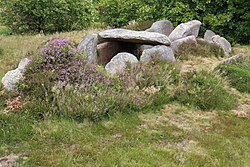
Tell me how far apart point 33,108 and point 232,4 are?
977cm

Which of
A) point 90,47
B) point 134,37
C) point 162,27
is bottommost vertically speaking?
point 162,27

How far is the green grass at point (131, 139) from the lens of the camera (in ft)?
13.2

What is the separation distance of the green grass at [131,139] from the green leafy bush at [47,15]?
887 cm

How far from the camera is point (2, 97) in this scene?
5492 mm

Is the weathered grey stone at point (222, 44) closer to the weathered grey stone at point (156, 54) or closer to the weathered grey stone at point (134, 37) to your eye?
the weathered grey stone at point (134, 37)

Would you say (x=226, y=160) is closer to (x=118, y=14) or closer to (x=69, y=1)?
(x=69, y=1)

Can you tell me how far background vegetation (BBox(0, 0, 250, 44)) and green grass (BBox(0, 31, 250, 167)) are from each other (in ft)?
25.0

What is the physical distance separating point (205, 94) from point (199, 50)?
360 cm

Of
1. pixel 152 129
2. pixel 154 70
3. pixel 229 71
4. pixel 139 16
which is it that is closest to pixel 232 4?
pixel 139 16

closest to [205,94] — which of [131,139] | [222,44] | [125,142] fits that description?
[131,139]

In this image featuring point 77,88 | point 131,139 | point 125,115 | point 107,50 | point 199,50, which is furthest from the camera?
point 199,50

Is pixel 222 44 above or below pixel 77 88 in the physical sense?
below

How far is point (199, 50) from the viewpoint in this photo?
9.36 metres

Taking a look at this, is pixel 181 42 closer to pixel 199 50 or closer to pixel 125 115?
pixel 199 50
